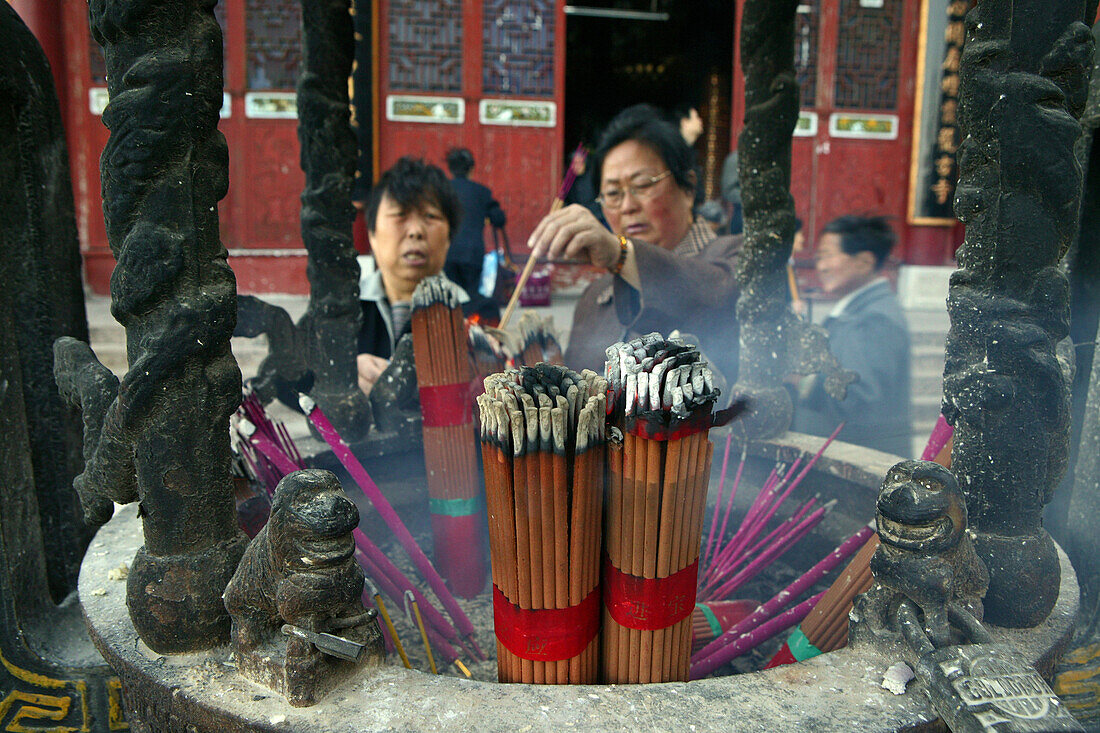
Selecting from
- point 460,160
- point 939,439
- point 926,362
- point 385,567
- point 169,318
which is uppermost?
point 460,160

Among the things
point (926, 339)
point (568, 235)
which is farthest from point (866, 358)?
point (926, 339)

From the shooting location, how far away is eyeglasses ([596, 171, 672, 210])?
2.39 meters

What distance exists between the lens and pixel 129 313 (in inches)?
37.2

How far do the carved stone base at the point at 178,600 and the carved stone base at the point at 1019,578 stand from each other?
1065mm

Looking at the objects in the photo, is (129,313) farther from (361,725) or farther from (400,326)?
(400,326)

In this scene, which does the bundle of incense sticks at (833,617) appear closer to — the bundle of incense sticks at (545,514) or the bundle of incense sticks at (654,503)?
the bundle of incense sticks at (654,503)

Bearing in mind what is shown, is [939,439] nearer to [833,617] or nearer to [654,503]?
[833,617]

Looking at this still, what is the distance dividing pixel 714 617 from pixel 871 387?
1509mm

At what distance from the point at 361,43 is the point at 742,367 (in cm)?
538

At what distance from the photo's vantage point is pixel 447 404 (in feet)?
5.46

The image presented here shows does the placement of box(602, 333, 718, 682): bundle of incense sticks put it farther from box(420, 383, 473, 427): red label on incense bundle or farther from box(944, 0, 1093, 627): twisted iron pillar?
box(420, 383, 473, 427): red label on incense bundle

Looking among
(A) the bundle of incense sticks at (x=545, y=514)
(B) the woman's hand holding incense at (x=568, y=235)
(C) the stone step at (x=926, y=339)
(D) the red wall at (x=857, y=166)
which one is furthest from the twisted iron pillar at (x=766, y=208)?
(D) the red wall at (x=857, y=166)

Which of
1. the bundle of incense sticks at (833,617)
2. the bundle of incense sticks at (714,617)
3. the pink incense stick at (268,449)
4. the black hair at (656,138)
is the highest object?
the black hair at (656,138)

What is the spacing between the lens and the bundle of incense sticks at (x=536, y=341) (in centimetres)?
184
